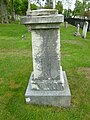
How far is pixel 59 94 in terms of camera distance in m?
4.34

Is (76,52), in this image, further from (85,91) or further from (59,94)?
(59,94)

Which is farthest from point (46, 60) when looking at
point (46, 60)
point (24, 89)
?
point (24, 89)

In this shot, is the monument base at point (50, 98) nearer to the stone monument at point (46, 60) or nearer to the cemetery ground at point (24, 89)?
the stone monument at point (46, 60)

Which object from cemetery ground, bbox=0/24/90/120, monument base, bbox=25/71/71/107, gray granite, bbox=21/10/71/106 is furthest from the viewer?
monument base, bbox=25/71/71/107

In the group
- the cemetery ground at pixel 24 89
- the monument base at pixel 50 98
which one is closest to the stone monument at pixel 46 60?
the monument base at pixel 50 98

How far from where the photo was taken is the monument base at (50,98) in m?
4.33

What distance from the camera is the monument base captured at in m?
4.33

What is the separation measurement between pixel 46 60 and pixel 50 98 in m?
0.85

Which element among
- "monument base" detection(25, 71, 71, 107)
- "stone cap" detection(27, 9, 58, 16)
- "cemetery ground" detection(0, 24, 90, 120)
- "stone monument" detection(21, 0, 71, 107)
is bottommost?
"cemetery ground" detection(0, 24, 90, 120)

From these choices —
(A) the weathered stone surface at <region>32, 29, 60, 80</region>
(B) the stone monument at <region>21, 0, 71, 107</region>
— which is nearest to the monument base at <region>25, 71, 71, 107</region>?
(B) the stone monument at <region>21, 0, 71, 107</region>

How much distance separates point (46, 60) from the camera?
4363mm

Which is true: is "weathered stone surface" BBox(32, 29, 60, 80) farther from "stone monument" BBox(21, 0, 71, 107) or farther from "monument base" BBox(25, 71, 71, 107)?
"monument base" BBox(25, 71, 71, 107)

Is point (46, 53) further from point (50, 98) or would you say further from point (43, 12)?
point (50, 98)

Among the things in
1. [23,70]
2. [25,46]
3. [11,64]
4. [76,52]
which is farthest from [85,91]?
[25,46]
